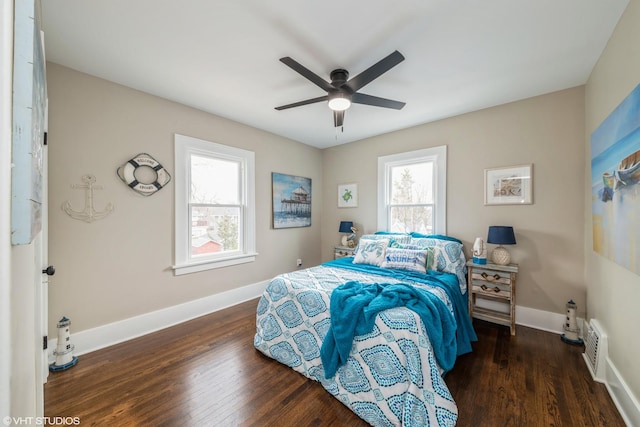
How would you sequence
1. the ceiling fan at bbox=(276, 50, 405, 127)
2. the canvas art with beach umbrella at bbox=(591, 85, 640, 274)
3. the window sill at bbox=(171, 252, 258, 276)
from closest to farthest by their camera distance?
the canvas art with beach umbrella at bbox=(591, 85, 640, 274), the ceiling fan at bbox=(276, 50, 405, 127), the window sill at bbox=(171, 252, 258, 276)

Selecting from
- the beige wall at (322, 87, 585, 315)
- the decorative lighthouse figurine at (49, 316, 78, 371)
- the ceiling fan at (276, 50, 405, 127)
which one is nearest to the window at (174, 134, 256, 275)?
the decorative lighthouse figurine at (49, 316, 78, 371)

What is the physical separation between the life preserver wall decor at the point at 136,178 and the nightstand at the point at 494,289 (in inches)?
146

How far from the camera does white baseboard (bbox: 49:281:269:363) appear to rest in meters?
2.42

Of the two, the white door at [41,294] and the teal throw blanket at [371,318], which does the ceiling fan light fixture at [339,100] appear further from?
the white door at [41,294]

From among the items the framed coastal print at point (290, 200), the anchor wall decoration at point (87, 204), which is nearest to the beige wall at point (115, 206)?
the anchor wall decoration at point (87, 204)

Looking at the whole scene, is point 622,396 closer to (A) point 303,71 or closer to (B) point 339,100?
(B) point 339,100

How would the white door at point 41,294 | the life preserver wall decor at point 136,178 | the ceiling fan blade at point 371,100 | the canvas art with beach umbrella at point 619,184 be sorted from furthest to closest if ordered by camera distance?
the life preserver wall decor at point 136,178 < the ceiling fan blade at point 371,100 < the canvas art with beach umbrella at point 619,184 < the white door at point 41,294

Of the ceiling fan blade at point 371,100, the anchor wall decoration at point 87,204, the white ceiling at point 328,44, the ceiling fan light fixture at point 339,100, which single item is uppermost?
the white ceiling at point 328,44

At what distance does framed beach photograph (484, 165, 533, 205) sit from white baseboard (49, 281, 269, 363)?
11.8ft

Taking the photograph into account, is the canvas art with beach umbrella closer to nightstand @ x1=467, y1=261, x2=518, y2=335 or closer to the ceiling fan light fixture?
nightstand @ x1=467, y1=261, x2=518, y2=335

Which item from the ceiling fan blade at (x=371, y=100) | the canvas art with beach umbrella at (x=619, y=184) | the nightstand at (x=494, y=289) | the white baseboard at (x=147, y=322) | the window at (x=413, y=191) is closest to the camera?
the canvas art with beach umbrella at (x=619, y=184)

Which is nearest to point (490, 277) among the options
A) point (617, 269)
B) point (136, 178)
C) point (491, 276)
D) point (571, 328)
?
point (491, 276)

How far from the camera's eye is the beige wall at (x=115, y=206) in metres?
2.32

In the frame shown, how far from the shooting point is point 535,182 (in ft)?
9.57
